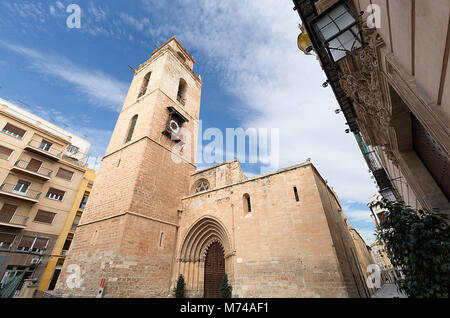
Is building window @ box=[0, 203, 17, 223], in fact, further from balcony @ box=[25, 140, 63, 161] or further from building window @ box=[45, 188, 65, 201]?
balcony @ box=[25, 140, 63, 161]

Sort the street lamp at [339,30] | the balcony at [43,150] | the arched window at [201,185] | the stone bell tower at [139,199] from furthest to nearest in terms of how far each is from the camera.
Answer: the balcony at [43,150] → the arched window at [201,185] → the stone bell tower at [139,199] → the street lamp at [339,30]

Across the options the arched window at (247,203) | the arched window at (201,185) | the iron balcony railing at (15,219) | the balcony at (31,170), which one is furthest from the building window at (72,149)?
the arched window at (247,203)

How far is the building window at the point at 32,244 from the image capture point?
13.8 meters

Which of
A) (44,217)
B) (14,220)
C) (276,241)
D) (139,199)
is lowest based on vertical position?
(276,241)

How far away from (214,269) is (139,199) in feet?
17.6

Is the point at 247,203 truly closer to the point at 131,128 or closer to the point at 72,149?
the point at 131,128

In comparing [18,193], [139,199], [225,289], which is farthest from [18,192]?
[225,289]

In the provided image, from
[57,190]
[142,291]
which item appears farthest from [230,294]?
[57,190]

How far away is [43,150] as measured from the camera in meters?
16.4

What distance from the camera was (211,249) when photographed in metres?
10.8

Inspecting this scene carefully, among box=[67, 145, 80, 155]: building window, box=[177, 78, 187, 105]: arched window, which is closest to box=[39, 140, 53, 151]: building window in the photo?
box=[67, 145, 80, 155]: building window

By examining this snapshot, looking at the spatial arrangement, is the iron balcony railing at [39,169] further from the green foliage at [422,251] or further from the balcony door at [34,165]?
the green foliage at [422,251]

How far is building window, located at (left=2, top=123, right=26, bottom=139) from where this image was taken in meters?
15.0

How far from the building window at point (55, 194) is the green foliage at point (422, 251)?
72.0 feet
